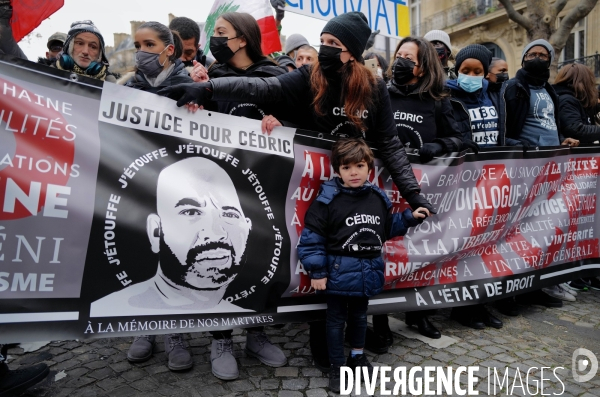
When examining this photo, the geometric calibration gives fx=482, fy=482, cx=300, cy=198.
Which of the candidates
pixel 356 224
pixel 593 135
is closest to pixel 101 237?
pixel 356 224

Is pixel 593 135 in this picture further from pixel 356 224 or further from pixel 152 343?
pixel 152 343

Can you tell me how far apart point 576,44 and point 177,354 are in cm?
2464

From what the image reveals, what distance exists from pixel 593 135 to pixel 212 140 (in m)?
3.91

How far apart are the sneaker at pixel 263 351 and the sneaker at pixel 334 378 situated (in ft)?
1.29

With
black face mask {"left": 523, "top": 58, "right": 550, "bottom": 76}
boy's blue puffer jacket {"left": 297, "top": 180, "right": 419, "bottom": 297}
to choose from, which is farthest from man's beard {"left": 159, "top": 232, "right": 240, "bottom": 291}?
black face mask {"left": 523, "top": 58, "right": 550, "bottom": 76}

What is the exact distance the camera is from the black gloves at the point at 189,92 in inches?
106

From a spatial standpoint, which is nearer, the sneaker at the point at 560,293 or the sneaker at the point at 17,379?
the sneaker at the point at 17,379

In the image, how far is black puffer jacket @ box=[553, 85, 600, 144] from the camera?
476 centimetres

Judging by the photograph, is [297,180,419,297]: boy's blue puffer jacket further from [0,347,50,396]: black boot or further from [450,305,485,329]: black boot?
[0,347,50,396]: black boot

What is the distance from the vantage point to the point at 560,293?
4.77 meters

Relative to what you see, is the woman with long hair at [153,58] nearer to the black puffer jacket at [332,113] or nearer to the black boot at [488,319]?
the black puffer jacket at [332,113]

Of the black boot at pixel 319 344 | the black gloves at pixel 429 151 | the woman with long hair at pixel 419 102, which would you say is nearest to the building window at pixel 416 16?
the woman with long hair at pixel 419 102

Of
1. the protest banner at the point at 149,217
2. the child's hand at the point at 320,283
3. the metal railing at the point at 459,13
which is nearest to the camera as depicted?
the protest banner at the point at 149,217

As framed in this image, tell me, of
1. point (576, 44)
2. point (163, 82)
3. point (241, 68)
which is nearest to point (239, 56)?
point (241, 68)
